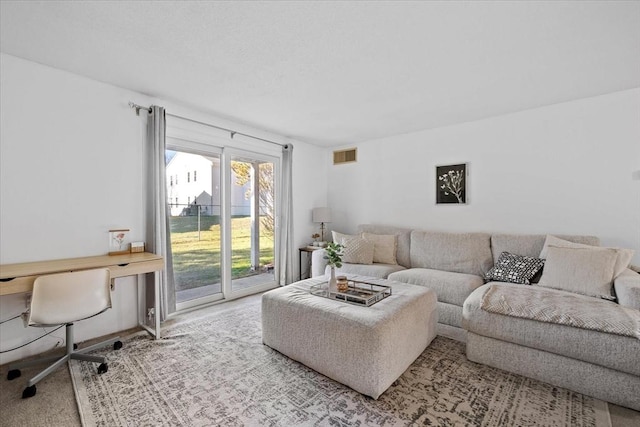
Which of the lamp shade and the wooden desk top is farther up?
the lamp shade

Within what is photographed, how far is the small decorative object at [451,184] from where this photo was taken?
3729 millimetres

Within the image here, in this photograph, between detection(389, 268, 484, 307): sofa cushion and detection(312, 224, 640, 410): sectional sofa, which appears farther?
detection(389, 268, 484, 307): sofa cushion

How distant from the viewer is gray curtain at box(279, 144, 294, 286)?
432 centimetres

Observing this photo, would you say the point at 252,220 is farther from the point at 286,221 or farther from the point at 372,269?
the point at 372,269

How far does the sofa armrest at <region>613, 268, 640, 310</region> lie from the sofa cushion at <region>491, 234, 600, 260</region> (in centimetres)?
60

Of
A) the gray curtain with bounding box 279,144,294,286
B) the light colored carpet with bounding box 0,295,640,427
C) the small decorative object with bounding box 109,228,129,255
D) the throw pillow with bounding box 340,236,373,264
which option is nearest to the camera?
the light colored carpet with bounding box 0,295,640,427

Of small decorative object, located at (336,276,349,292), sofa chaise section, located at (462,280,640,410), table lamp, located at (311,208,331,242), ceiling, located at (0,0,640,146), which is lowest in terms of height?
sofa chaise section, located at (462,280,640,410)

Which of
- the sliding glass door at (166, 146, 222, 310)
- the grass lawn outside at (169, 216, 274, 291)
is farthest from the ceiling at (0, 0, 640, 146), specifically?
the grass lawn outside at (169, 216, 274, 291)

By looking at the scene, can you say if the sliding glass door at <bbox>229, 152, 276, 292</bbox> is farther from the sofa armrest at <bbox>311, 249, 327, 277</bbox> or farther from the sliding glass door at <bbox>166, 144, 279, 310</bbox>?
the sofa armrest at <bbox>311, 249, 327, 277</bbox>

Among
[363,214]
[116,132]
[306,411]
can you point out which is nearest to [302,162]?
[363,214]

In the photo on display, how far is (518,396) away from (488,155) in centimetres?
276

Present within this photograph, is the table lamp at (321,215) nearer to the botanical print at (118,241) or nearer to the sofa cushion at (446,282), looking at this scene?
the sofa cushion at (446,282)

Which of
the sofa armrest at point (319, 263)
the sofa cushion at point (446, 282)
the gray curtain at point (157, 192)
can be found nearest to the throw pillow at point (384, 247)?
the sofa cushion at point (446, 282)

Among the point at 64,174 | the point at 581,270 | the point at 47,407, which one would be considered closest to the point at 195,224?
the point at 64,174
